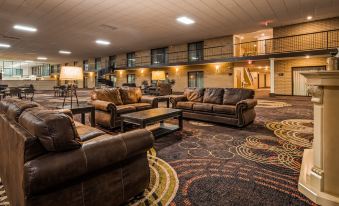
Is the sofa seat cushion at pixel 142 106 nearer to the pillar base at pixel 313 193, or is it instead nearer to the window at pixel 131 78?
the pillar base at pixel 313 193

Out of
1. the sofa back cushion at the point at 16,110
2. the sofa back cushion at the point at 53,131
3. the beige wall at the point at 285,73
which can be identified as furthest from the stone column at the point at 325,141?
the beige wall at the point at 285,73

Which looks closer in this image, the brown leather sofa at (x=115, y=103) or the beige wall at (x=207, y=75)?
the brown leather sofa at (x=115, y=103)

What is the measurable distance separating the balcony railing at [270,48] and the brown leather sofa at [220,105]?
7.90 metres

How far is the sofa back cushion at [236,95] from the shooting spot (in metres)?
4.80

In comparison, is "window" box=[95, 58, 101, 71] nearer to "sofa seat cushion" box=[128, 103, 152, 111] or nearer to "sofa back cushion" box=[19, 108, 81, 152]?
"sofa seat cushion" box=[128, 103, 152, 111]

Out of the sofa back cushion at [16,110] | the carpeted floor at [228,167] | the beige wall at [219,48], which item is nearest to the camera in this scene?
the sofa back cushion at [16,110]

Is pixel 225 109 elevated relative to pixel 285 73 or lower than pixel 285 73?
lower

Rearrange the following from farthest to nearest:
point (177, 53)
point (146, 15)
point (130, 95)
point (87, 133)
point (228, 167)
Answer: point (177, 53), point (146, 15), point (130, 95), point (228, 167), point (87, 133)

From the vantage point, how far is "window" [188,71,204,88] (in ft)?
50.6

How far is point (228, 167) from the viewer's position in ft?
8.13

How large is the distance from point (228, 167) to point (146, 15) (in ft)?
25.6

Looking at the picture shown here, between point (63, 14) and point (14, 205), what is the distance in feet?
28.5

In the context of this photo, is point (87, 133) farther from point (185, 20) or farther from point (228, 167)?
point (185, 20)

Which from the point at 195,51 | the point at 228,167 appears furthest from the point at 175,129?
the point at 195,51
